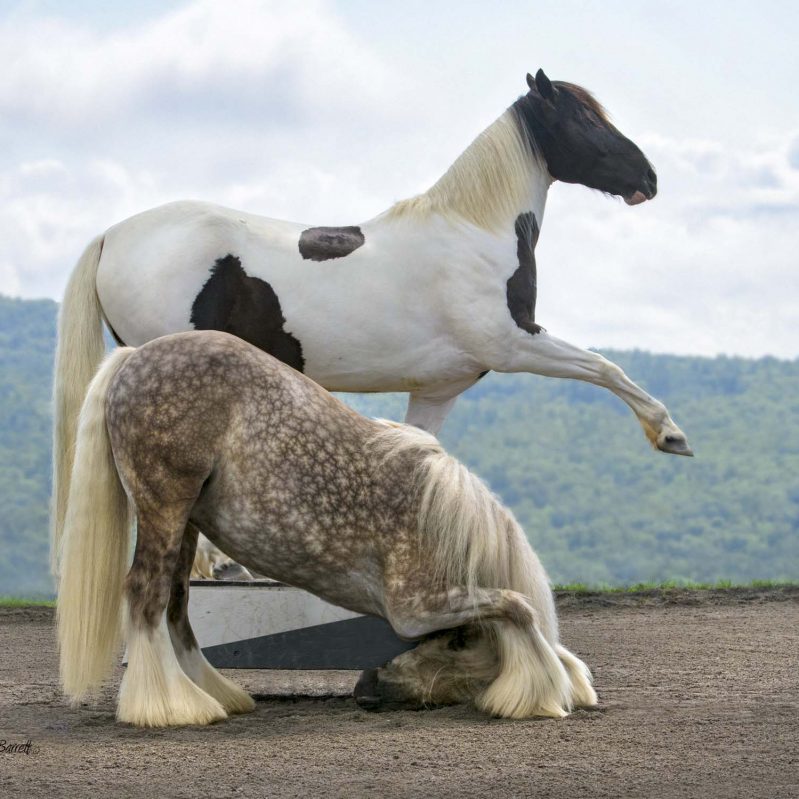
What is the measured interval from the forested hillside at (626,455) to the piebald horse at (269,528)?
154 feet

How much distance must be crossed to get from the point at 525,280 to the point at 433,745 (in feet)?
11.5

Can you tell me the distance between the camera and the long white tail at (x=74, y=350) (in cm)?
642

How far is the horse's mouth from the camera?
7.27m

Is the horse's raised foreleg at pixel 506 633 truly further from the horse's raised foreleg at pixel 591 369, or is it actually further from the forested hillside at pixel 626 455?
the forested hillside at pixel 626 455

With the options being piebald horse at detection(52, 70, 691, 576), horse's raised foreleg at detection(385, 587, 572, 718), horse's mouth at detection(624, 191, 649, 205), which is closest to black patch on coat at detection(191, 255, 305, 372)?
piebald horse at detection(52, 70, 691, 576)

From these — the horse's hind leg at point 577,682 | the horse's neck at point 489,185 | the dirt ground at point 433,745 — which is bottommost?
the dirt ground at point 433,745

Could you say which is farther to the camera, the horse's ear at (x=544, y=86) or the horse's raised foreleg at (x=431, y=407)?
the horse's raised foreleg at (x=431, y=407)

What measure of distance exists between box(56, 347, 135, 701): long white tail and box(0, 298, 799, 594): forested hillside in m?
46.8

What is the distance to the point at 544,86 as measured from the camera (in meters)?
6.95

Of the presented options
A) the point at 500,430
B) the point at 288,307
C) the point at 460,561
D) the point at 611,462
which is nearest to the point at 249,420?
the point at 460,561

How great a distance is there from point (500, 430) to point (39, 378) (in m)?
23.4

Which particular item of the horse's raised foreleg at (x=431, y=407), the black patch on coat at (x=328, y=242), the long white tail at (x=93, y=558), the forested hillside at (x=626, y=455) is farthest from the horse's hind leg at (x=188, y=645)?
the forested hillside at (x=626, y=455)

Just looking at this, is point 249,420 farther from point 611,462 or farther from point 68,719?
point 611,462

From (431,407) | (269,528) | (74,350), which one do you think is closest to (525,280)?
(431,407)
